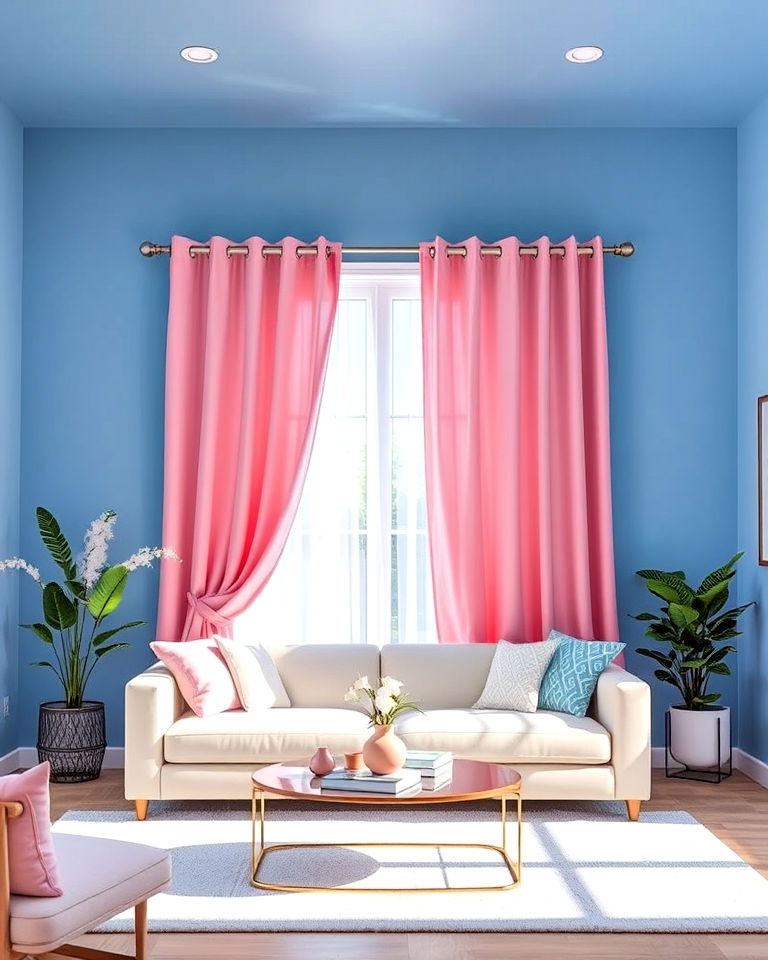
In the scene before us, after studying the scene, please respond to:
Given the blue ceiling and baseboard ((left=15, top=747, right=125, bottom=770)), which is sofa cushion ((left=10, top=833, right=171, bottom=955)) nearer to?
baseboard ((left=15, top=747, right=125, bottom=770))

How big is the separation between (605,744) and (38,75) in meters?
3.84

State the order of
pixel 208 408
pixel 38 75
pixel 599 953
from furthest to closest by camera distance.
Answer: pixel 208 408 < pixel 38 75 < pixel 599 953

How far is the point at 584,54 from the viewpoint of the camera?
4.69 meters

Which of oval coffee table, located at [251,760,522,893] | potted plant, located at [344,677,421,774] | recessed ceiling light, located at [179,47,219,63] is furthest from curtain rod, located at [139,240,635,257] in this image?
oval coffee table, located at [251,760,522,893]

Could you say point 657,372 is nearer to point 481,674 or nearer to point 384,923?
point 481,674

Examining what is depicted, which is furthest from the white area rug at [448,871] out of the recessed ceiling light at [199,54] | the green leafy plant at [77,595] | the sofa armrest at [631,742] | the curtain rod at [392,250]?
the recessed ceiling light at [199,54]

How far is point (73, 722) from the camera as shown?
16.4 ft

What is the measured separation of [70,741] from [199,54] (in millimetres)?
3114

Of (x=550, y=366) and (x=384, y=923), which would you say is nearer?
(x=384, y=923)

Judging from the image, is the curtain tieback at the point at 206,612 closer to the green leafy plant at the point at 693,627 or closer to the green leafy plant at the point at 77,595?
the green leafy plant at the point at 77,595

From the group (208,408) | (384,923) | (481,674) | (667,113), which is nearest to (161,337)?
(208,408)

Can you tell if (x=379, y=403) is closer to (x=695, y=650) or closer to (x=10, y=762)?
(x=695, y=650)

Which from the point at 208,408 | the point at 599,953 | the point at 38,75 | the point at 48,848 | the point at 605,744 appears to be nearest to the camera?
the point at 48,848

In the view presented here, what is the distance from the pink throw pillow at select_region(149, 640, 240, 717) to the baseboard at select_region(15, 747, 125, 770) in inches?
36.1
